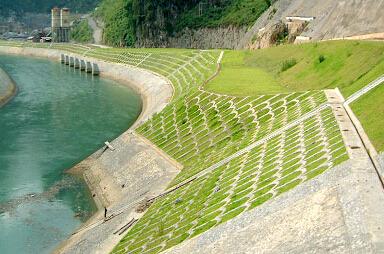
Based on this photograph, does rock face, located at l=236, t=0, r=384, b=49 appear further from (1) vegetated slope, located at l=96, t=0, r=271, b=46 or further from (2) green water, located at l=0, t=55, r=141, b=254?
(1) vegetated slope, located at l=96, t=0, r=271, b=46

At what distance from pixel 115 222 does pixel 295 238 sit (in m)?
16.8

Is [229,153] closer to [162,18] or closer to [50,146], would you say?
[50,146]

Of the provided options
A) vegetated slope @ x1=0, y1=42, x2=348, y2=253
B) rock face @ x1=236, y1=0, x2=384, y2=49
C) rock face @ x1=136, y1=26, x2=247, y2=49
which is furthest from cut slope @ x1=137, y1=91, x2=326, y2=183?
rock face @ x1=136, y1=26, x2=247, y2=49

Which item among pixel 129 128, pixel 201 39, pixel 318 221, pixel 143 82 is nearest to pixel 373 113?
pixel 318 221

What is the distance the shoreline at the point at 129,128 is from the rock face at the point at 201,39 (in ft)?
62.7

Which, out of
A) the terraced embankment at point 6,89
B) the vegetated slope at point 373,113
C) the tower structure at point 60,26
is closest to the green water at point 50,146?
the terraced embankment at point 6,89

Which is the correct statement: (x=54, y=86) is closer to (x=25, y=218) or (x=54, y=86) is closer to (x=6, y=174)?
(x=6, y=174)

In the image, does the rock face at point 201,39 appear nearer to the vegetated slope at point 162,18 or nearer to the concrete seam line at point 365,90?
the vegetated slope at point 162,18

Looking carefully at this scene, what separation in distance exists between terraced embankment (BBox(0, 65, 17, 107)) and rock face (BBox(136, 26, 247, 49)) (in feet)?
143

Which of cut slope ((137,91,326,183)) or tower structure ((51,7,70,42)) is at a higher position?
cut slope ((137,91,326,183))

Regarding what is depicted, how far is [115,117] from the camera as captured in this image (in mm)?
80562

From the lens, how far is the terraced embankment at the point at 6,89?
307ft

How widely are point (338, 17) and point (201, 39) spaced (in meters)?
69.5

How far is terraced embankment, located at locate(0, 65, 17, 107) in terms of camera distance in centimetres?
9343
